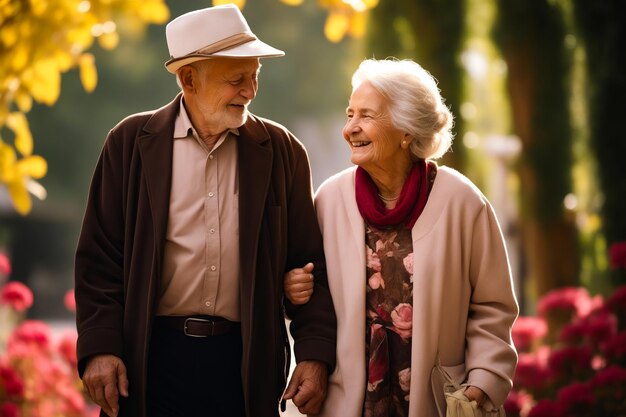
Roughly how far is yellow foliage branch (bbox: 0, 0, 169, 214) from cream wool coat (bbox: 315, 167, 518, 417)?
129 cm

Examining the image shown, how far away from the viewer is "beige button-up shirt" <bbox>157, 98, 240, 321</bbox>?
321cm

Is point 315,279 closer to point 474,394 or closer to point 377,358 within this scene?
point 377,358

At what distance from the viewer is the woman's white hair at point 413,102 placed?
331 centimetres

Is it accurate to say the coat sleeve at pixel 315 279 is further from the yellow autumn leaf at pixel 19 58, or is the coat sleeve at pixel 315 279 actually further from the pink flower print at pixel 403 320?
the yellow autumn leaf at pixel 19 58

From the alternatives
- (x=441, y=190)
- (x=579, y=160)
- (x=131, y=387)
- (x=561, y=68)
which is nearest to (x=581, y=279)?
(x=579, y=160)

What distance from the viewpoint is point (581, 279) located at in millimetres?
7066

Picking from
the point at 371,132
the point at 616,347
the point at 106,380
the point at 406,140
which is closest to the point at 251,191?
the point at 371,132

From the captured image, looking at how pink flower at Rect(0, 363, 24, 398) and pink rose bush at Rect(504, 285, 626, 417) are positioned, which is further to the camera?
pink flower at Rect(0, 363, 24, 398)

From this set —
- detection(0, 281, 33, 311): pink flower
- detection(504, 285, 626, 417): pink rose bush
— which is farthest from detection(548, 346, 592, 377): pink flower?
detection(0, 281, 33, 311): pink flower

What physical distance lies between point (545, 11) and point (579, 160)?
3.39 feet

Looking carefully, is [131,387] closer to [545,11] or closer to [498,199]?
[545,11]

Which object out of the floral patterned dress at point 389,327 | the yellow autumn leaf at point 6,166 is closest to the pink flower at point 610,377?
the floral patterned dress at point 389,327

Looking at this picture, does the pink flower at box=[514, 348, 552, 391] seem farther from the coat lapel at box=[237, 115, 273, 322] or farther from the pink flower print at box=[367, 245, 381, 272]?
the coat lapel at box=[237, 115, 273, 322]

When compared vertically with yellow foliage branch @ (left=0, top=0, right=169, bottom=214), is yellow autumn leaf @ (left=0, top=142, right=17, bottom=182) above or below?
below
